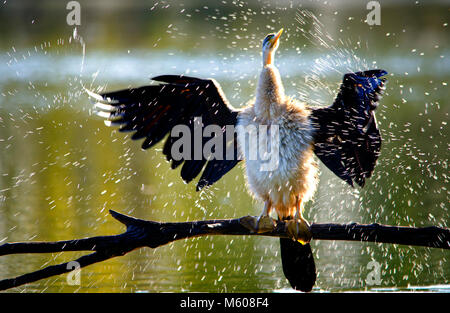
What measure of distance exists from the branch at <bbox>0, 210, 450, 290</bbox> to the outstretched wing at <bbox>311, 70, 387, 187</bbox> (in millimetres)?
917

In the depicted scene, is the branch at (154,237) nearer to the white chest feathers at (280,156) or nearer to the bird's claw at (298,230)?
the bird's claw at (298,230)

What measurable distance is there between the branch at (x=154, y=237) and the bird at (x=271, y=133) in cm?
37

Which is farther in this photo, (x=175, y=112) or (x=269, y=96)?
(x=175, y=112)

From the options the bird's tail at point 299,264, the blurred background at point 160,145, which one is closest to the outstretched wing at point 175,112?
the bird's tail at point 299,264

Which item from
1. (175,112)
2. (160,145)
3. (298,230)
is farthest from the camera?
(160,145)

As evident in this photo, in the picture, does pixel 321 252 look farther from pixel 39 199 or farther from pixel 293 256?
pixel 39 199

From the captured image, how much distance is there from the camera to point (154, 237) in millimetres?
3629

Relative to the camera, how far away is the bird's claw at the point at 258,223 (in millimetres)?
3871

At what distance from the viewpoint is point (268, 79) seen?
4684 millimetres

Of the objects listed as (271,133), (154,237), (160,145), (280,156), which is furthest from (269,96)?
(160,145)

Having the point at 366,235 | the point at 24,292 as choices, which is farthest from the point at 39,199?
the point at 366,235

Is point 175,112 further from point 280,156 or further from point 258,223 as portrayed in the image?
point 258,223

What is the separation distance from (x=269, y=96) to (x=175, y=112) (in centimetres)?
75

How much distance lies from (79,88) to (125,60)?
2347 mm
